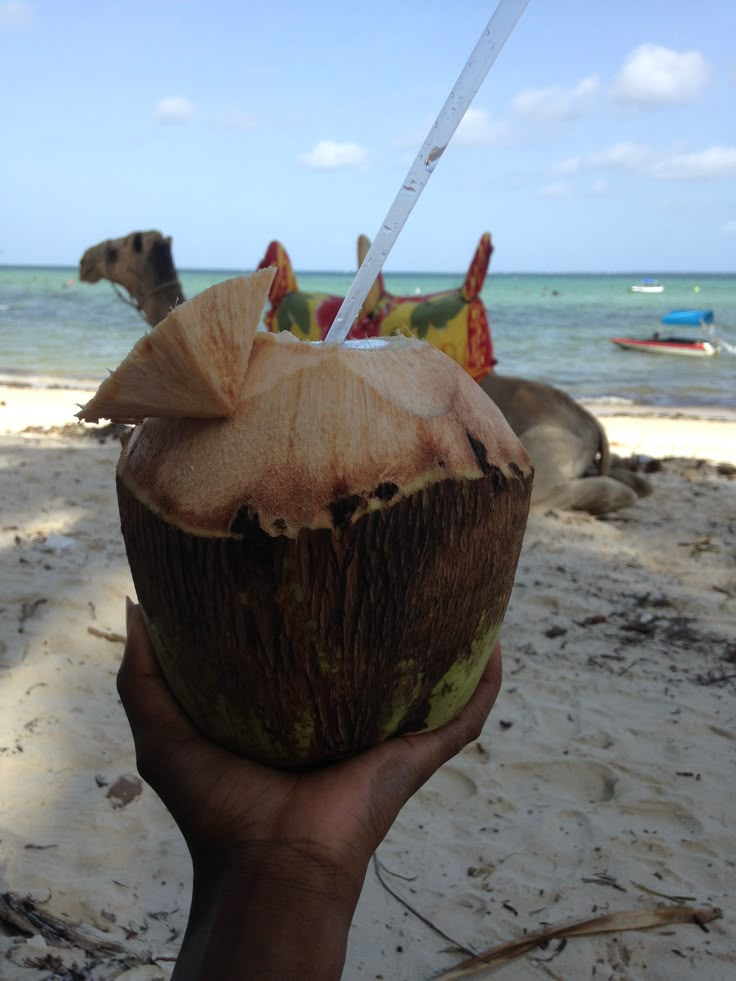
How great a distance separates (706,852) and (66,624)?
2.28 meters

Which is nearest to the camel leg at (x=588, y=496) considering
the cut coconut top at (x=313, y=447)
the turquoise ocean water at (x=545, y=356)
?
the cut coconut top at (x=313, y=447)

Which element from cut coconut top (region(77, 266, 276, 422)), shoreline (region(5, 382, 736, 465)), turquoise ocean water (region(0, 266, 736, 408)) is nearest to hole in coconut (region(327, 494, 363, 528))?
cut coconut top (region(77, 266, 276, 422))

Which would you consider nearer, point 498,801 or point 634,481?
point 498,801

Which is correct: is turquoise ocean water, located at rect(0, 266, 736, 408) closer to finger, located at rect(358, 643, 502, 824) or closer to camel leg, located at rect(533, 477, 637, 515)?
camel leg, located at rect(533, 477, 637, 515)

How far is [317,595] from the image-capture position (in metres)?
1.07

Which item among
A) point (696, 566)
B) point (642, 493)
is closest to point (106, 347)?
point (642, 493)

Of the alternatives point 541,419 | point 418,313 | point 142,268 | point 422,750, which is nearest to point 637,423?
point 541,419

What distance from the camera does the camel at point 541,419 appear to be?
5.54 m

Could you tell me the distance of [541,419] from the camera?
5.79m

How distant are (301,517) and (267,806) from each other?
412mm

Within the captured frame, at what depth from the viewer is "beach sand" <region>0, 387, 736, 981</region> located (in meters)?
1.81

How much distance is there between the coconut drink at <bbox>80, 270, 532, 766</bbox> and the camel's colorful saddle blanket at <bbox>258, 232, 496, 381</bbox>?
3.54m

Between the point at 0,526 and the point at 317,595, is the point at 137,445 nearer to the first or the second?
the point at 317,595

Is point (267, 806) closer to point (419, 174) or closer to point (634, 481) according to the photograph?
point (419, 174)
